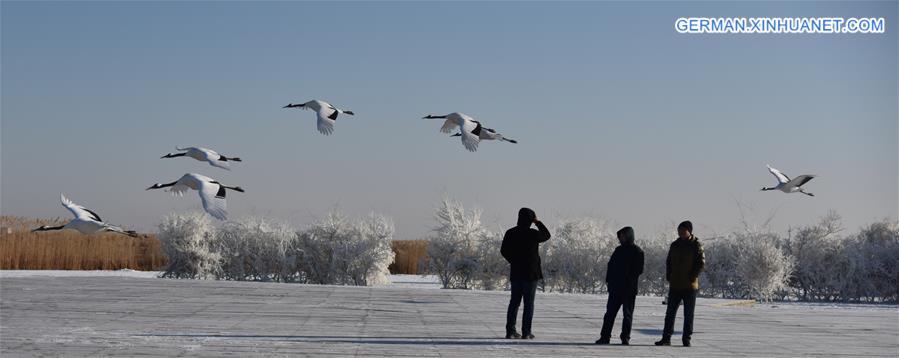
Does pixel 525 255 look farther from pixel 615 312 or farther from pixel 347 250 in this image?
pixel 347 250

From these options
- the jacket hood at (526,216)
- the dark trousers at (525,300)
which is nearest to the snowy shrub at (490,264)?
the dark trousers at (525,300)

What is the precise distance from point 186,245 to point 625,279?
2040 cm

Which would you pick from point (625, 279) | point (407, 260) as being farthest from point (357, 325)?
point (407, 260)

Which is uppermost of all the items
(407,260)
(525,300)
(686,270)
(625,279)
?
(407,260)

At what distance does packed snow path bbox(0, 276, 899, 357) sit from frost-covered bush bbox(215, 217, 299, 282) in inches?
293

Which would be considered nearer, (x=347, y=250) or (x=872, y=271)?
(x=872, y=271)

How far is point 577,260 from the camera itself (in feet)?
Result: 96.7

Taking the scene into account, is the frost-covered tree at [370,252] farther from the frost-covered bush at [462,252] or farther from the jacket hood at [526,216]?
the jacket hood at [526,216]

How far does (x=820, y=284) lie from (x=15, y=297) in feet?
65.6

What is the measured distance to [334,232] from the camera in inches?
1200

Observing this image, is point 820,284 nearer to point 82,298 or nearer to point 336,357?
point 82,298

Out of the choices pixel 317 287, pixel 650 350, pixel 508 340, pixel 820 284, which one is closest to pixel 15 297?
pixel 317 287

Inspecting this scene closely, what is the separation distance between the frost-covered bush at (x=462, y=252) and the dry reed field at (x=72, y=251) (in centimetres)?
892

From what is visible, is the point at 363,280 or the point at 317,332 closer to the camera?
the point at 317,332
